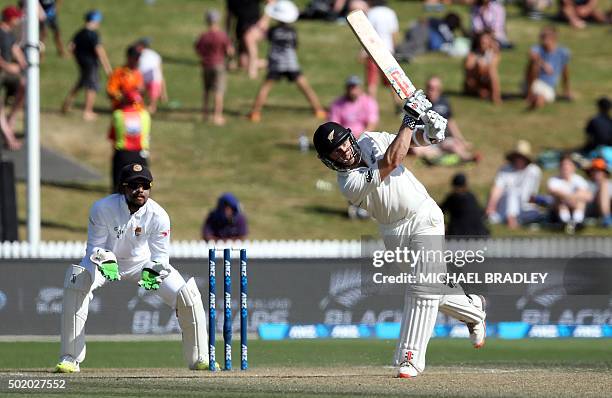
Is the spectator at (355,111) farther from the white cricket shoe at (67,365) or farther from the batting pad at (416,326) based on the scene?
the batting pad at (416,326)

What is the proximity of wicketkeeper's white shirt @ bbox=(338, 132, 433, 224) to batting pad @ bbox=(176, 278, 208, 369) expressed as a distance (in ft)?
5.81

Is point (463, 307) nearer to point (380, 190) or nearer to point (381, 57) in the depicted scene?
point (380, 190)

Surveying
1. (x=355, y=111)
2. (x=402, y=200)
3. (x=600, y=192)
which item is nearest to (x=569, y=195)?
(x=600, y=192)

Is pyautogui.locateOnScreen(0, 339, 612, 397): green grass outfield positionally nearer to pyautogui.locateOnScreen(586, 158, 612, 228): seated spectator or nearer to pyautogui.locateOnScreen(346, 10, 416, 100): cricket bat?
pyautogui.locateOnScreen(346, 10, 416, 100): cricket bat

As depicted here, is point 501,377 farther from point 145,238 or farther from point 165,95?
point 165,95

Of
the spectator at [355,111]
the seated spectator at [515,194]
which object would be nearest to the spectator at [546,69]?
the seated spectator at [515,194]

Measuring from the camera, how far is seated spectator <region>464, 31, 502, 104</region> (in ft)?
77.0

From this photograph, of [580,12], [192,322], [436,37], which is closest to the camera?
[192,322]

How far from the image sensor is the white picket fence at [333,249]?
1566cm

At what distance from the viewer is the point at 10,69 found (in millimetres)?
20359

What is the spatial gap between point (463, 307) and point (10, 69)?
40.0 feet

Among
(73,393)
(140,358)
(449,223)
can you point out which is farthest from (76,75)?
(73,393)

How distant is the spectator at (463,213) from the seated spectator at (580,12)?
12386 mm

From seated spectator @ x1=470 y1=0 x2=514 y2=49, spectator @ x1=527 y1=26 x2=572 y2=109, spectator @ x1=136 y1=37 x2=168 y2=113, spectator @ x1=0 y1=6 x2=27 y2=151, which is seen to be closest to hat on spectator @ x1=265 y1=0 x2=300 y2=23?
spectator @ x1=136 y1=37 x2=168 y2=113
